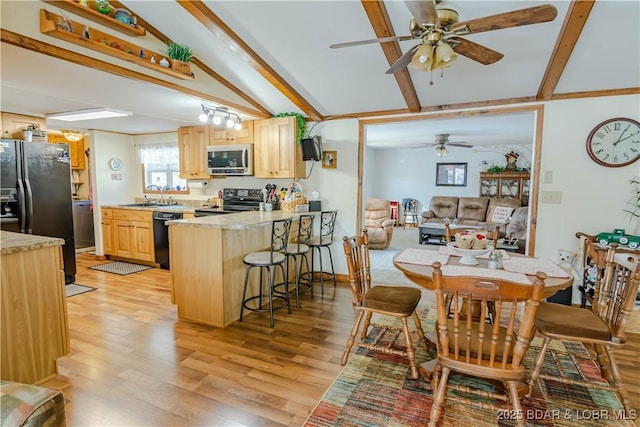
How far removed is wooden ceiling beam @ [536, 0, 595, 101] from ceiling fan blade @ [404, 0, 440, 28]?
1.02 meters

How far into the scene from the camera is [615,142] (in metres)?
3.26

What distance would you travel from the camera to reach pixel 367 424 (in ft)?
6.06

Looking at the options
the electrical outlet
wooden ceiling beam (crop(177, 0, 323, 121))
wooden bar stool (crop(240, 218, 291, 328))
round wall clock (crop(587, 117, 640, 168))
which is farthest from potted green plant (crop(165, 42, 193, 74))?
round wall clock (crop(587, 117, 640, 168))

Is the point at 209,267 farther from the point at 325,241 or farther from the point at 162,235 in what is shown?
the point at 162,235

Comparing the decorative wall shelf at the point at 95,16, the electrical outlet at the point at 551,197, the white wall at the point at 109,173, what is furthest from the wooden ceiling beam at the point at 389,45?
the white wall at the point at 109,173

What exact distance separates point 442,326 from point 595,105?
306cm

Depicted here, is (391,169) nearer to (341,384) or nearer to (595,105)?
(595,105)

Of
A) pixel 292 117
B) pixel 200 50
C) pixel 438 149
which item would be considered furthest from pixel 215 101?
pixel 438 149

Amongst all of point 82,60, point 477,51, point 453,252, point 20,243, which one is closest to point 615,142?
point 477,51

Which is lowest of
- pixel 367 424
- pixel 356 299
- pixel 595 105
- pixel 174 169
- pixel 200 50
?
pixel 367 424

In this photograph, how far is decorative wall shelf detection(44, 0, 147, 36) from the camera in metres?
2.43

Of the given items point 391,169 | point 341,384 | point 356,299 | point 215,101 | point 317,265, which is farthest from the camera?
point 391,169

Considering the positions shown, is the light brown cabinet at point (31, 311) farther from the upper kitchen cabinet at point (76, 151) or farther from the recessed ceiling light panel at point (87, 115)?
the upper kitchen cabinet at point (76, 151)

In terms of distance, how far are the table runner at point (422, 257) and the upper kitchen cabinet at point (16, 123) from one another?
4591 mm
